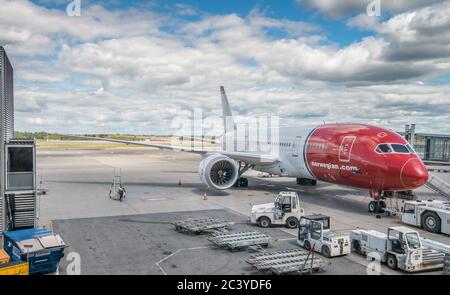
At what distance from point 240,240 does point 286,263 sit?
3252mm

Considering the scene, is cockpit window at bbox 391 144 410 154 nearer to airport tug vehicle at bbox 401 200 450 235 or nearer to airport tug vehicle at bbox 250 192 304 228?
airport tug vehicle at bbox 401 200 450 235

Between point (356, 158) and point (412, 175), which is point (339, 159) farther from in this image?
point (412, 175)

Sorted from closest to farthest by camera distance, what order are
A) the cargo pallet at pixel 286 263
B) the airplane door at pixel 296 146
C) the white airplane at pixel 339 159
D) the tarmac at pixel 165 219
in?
the cargo pallet at pixel 286 263 → the tarmac at pixel 165 219 → the white airplane at pixel 339 159 → the airplane door at pixel 296 146

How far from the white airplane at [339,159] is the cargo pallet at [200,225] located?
8546 millimetres

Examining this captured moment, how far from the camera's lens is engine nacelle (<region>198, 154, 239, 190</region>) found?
29.0 m

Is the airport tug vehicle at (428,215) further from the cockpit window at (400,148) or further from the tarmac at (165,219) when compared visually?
the cockpit window at (400,148)

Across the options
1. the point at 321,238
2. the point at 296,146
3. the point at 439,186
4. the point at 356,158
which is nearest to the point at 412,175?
the point at 356,158

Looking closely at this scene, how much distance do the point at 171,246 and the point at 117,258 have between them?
8.05 ft

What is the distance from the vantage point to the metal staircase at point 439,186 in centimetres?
2622

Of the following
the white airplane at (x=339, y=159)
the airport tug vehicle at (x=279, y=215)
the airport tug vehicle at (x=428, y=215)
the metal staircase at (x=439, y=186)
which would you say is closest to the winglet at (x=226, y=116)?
the white airplane at (x=339, y=159)

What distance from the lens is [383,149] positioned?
2258 centimetres

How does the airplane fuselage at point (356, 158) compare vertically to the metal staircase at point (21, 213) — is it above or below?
above

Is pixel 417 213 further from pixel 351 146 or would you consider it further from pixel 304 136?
pixel 304 136
